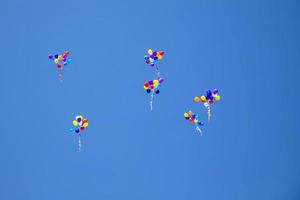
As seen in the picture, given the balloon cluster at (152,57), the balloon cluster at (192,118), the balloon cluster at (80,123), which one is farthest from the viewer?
the balloon cluster at (192,118)

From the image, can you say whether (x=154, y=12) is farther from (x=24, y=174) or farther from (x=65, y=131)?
(x=24, y=174)

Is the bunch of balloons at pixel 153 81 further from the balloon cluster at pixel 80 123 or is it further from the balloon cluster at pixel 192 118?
the balloon cluster at pixel 80 123

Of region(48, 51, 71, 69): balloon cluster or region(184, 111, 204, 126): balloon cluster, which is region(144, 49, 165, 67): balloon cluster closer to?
region(184, 111, 204, 126): balloon cluster

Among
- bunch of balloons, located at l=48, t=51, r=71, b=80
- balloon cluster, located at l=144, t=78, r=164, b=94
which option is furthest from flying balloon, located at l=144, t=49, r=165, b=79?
bunch of balloons, located at l=48, t=51, r=71, b=80

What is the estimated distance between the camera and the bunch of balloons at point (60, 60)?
423 centimetres

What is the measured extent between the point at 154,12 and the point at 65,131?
1.54 metres

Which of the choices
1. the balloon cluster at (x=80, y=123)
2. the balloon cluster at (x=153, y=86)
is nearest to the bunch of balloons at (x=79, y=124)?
the balloon cluster at (x=80, y=123)

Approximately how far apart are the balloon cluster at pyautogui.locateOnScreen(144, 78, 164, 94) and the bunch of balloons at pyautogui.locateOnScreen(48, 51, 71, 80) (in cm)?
78

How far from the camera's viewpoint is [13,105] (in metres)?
4.34

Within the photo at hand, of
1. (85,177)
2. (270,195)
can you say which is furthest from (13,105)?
(270,195)

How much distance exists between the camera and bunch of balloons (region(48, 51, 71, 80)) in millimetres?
4234

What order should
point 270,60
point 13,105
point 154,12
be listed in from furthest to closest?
point 270,60, point 154,12, point 13,105

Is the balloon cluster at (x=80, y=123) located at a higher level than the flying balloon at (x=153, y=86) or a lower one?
lower

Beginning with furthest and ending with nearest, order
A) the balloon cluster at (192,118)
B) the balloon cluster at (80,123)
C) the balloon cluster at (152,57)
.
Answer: the balloon cluster at (192,118)
the balloon cluster at (152,57)
the balloon cluster at (80,123)
